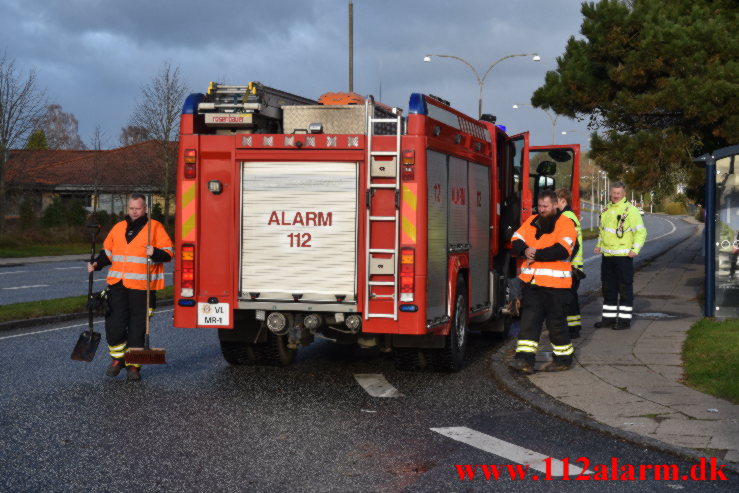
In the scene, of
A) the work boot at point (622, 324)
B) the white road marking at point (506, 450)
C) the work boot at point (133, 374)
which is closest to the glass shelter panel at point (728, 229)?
the work boot at point (622, 324)

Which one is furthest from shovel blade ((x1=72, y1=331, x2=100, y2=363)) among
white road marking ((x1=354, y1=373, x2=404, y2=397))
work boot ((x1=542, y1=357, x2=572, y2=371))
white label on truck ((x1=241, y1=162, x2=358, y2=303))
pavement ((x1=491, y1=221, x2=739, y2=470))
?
work boot ((x1=542, y1=357, x2=572, y2=371))

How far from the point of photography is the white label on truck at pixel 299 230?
28.4 feet

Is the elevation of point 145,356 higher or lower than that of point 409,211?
lower

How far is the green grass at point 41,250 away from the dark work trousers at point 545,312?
27.3 meters

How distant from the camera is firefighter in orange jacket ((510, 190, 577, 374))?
9336mm

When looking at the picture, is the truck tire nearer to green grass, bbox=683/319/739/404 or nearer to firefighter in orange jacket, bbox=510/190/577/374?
firefighter in orange jacket, bbox=510/190/577/374

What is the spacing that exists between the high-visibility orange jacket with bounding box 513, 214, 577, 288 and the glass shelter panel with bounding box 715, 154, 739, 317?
4538 millimetres

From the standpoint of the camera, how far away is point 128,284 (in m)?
9.21

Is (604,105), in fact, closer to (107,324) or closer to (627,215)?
(627,215)

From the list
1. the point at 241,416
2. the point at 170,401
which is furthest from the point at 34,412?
the point at 241,416

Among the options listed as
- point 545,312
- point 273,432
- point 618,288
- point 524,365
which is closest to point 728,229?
→ point 618,288

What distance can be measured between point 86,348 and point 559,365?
439cm

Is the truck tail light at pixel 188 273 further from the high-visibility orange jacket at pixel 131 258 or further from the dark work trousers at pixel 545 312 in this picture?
the dark work trousers at pixel 545 312

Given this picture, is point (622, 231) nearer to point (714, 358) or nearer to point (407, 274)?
point (714, 358)
